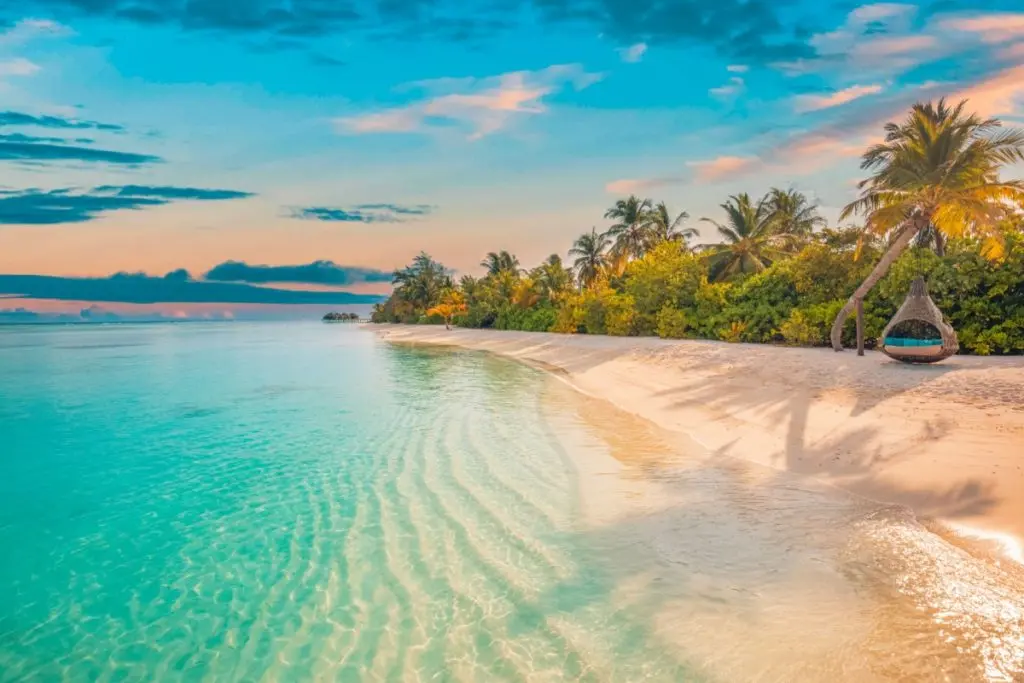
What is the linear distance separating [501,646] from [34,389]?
26.1 m

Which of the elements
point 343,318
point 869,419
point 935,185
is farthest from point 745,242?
point 343,318

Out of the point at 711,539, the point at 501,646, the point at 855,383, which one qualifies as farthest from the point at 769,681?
the point at 855,383

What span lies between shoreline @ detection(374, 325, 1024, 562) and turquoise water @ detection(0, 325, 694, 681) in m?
3.34

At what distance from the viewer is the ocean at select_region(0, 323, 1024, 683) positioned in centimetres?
390

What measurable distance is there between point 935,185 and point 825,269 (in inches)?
198

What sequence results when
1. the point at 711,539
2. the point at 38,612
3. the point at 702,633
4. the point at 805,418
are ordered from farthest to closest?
the point at 805,418 < the point at 711,539 < the point at 38,612 < the point at 702,633

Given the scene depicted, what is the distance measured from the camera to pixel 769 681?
3.53 metres

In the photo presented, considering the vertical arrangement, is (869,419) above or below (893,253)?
below

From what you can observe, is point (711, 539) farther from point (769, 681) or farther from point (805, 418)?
point (805, 418)

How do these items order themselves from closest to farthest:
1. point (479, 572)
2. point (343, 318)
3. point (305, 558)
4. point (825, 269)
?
1. point (479, 572)
2. point (305, 558)
3. point (825, 269)
4. point (343, 318)

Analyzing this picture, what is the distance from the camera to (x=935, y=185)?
1723 centimetres

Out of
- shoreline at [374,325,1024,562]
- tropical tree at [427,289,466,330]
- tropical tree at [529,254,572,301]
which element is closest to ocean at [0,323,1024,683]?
shoreline at [374,325,1024,562]

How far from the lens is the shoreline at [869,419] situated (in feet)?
20.0

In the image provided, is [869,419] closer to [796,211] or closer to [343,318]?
[796,211]
